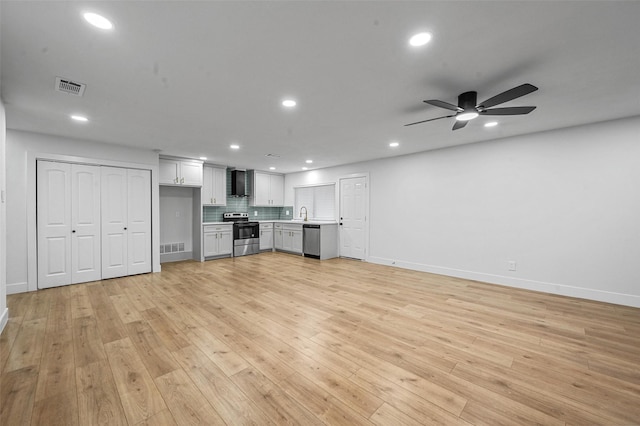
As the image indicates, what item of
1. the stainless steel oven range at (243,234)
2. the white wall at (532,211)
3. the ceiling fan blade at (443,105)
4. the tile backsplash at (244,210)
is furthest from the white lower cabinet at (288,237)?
the ceiling fan blade at (443,105)

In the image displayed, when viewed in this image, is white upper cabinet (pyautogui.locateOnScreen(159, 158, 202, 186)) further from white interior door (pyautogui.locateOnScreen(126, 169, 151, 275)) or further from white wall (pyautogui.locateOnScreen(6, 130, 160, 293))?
white wall (pyautogui.locateOnScreen(6, 130, 160, 293))

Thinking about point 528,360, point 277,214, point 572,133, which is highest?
point 572,133

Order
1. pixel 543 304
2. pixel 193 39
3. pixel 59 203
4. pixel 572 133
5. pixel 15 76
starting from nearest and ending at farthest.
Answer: pixel 193 39 → pixel 15 76 → pixel 543 304 → pixel 572 133 → pixel 59 203

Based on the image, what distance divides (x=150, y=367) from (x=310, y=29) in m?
2.88

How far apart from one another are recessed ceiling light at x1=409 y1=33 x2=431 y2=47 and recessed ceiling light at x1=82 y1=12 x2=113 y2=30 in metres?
2.03

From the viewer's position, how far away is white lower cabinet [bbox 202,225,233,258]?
21.0ft

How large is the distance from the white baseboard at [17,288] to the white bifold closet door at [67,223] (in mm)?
148

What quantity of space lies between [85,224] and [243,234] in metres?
3.37

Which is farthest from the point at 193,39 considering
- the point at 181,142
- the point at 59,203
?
the point at 59,203

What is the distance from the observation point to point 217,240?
661 centimetres

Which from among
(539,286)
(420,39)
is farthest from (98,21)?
(539,286)

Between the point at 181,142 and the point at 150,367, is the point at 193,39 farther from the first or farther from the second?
the point at 181,142

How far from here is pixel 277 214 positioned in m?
8.88

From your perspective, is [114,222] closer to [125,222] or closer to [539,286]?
[125,222]
